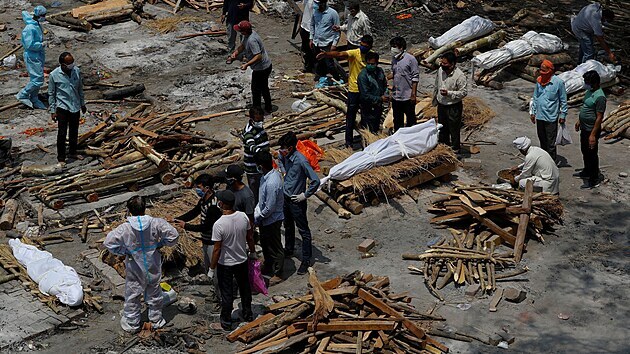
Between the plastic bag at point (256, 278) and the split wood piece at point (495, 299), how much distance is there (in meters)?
2.74

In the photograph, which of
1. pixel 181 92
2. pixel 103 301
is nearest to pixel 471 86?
pixel 181 92

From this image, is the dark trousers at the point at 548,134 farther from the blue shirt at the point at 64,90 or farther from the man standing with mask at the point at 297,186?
the blue shirt at the point at 64,90

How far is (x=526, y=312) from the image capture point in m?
11.2

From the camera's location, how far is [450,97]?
15328 millimetres

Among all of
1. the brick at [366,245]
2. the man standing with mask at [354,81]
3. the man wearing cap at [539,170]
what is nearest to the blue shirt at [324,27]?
the man standing with mask at [354,81]

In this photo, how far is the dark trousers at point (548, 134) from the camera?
48.8ft

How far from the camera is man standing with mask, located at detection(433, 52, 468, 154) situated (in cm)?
1524

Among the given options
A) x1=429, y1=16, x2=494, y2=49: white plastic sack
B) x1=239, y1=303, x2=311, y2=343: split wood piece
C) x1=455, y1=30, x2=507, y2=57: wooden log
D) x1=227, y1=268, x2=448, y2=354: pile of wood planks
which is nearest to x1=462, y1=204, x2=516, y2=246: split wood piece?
x1=227, y1=268, x2=448, y2=354: pile of wood planks

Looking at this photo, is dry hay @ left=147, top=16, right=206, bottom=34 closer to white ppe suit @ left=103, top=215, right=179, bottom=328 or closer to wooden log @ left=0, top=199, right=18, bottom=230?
wooden log @ left=0, top=199, right=18, bottom=230

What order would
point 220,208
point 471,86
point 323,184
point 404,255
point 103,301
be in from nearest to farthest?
point 220,208 < point 103,301 < point 404,255 < point 323,184 < point 471,86

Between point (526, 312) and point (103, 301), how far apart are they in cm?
519

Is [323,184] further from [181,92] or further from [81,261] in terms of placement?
[181,92]

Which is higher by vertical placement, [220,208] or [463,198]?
[220,208]

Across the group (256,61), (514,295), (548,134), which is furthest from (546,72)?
(256,61)
